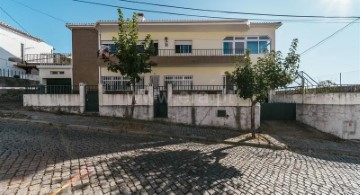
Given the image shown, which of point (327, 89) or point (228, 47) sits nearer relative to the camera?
point (327, 89)

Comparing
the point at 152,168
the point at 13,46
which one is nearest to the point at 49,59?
the point at 13,46

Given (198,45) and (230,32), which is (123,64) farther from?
(230,32)

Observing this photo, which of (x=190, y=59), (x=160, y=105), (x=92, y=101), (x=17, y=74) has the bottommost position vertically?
(x=160, y=105)

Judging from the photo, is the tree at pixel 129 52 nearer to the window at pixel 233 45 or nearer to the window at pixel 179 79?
the window at pixel 179 79

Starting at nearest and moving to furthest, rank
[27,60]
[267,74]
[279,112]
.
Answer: [267,74] → [279,112] → [27,60]

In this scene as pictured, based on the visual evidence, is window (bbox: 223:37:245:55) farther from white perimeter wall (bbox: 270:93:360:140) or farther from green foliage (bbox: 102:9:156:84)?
green foliage (bbox: 102:9:156:84)

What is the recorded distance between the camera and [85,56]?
20906 millimetres

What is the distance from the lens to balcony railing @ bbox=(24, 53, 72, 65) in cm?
2691

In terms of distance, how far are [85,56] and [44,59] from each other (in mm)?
11896

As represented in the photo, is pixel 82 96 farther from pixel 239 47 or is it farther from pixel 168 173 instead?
pixel 239 47

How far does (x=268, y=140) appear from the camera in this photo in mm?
12148

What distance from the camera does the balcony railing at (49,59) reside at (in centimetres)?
2691

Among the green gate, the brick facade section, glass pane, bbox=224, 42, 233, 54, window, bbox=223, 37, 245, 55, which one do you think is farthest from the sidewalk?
glass pane, bbox=224, 42, 233, 54

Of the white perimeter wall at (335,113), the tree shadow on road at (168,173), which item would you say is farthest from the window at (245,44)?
the tree shadow on road at (168,173)
